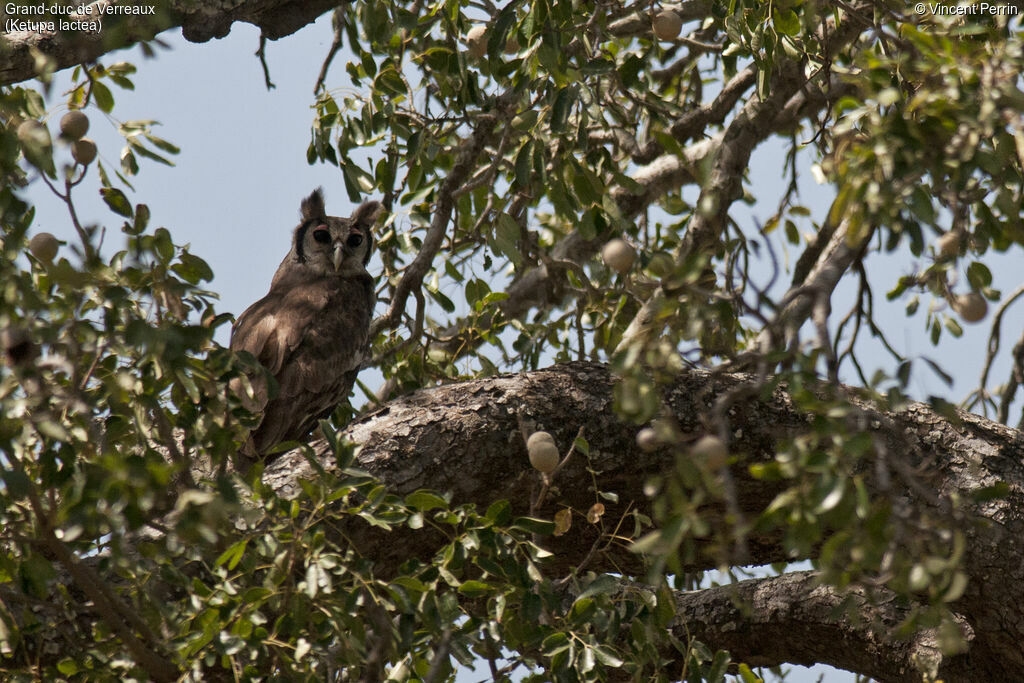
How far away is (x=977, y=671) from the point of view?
3031 millimetres

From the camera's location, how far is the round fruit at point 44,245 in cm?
217

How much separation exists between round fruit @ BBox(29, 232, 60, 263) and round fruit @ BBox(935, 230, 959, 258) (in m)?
1.64

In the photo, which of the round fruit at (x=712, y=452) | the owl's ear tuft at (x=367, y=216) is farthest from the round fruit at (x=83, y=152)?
the owl's ear tuft at (x=367, y=216)

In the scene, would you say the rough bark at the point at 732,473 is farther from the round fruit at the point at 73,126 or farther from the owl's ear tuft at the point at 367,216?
the owl's ear tuft at the point at 367,216

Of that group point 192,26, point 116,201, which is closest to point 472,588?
point 116,201

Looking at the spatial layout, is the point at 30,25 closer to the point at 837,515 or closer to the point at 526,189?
the point at 526,189

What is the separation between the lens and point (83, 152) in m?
2.15

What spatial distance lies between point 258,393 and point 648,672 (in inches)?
64.0

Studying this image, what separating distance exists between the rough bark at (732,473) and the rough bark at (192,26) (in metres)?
1.10

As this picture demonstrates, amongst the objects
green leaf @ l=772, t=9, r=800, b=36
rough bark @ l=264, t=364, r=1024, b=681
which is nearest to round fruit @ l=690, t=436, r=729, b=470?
rough bark @ l=264, t=364, r=1024, b=681

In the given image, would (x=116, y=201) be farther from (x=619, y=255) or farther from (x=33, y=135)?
(x=619, y=255)

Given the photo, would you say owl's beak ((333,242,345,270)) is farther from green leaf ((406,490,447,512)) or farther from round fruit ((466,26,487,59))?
green leaf ((406,490,447,512))

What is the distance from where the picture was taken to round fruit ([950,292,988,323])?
1778 millimetres

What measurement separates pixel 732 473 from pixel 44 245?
182cm
